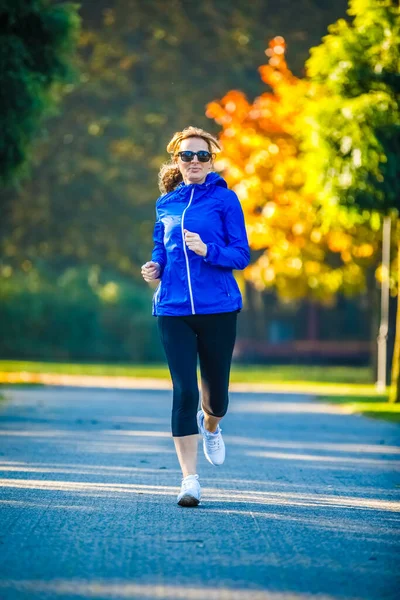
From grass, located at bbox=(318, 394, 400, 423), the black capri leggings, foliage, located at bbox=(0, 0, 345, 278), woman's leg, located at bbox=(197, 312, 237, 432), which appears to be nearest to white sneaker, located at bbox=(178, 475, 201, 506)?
the black capri leggings

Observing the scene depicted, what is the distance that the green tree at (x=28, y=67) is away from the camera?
→ 1719 centimetres

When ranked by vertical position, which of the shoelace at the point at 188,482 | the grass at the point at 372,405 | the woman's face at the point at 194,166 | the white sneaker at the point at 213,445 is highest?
the woman's face at the point at 194,166

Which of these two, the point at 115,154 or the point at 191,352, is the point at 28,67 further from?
the point at 115,154

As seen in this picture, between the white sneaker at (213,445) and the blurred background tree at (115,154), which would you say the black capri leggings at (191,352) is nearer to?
the white sneaker at (213,445)

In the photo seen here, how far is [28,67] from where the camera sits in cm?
1789

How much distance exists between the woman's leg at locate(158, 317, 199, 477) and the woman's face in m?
0.80

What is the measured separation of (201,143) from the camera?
7.55m

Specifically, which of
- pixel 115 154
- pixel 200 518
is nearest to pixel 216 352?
pixel 200 518

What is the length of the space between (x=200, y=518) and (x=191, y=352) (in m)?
1.00

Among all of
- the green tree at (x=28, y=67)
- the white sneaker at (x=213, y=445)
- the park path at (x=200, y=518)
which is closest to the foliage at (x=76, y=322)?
the green tree at (x=28, y=67)

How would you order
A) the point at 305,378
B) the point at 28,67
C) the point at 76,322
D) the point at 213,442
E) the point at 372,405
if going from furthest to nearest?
the point at 76,322 < the point at 305,378 < the point at 372,405 < the point at 28,67 < the point at 213,442

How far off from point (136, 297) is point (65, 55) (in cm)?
1925

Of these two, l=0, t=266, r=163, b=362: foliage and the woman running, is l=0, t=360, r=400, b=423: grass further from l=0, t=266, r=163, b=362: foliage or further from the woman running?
the woman running

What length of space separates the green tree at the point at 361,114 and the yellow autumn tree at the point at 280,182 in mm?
7684
